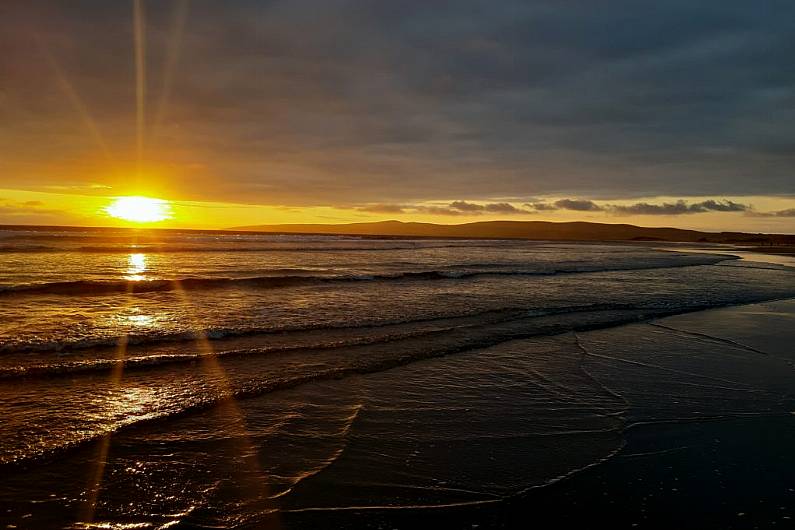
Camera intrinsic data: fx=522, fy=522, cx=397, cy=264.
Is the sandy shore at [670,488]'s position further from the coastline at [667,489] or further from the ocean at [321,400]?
the ocean at [321,400]

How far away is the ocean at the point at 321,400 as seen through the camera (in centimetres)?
543

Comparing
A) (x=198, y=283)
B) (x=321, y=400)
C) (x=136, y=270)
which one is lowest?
(x=321, y=400)

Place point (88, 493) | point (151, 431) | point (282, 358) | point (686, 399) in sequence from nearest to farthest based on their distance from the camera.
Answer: point (88, 493) < point (151, 431) < point (686, 399) < point (282, 358)

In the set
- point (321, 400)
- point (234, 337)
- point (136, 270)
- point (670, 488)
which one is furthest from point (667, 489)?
point (136, 270)

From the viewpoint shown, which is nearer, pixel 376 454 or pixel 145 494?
pixel 145 494

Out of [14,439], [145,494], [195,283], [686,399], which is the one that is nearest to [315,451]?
[145,494]

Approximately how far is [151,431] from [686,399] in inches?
327

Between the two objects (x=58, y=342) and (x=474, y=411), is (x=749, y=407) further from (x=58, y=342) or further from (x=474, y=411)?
Result: (x=58, y=342)

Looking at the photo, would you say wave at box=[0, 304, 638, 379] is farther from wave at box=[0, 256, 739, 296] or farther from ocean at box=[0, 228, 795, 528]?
wave at box=[0, 256, 739, 296]

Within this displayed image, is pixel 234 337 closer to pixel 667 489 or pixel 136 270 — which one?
pixel 667 489

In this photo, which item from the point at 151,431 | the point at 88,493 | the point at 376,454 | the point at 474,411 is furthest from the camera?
the point at 474,411

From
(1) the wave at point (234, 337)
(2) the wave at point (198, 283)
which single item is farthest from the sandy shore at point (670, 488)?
(2) the wave at point (198, 283)

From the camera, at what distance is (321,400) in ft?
27.7

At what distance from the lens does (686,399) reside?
8.73m
